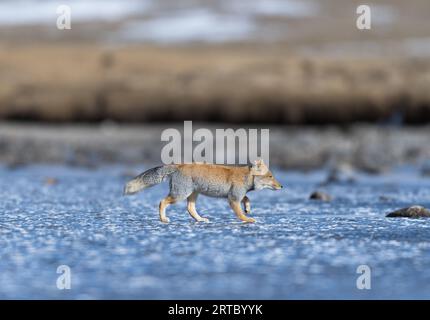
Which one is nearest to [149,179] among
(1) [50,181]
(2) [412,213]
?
(2) [412,213]

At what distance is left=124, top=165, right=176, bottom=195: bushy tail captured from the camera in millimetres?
8219

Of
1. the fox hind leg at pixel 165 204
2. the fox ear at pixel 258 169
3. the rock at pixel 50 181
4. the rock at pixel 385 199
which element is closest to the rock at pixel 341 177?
the rock at pixel 385 199

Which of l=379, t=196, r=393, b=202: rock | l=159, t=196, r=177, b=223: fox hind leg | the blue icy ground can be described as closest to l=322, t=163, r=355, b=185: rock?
l=379, t=196, r=393, b=202: rock

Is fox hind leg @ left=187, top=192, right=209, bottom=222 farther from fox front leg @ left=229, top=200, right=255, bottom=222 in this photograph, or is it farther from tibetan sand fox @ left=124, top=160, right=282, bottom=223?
fox front leg @ left=229, top=200, right=255, bottom=222

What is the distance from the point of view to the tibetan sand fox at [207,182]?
8.02 meters

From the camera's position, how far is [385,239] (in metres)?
7.08

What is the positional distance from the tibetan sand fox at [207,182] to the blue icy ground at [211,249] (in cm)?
19

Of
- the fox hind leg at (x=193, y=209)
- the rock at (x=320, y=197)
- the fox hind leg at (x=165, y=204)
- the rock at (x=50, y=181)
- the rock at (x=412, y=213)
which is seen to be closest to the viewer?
the fox hind leg at (x=165, y=204)

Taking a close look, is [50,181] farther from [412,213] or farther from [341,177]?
[412,213]

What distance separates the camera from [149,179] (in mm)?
8320

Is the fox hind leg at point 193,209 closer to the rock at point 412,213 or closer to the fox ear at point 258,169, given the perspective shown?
the fox ear at point 258,169
